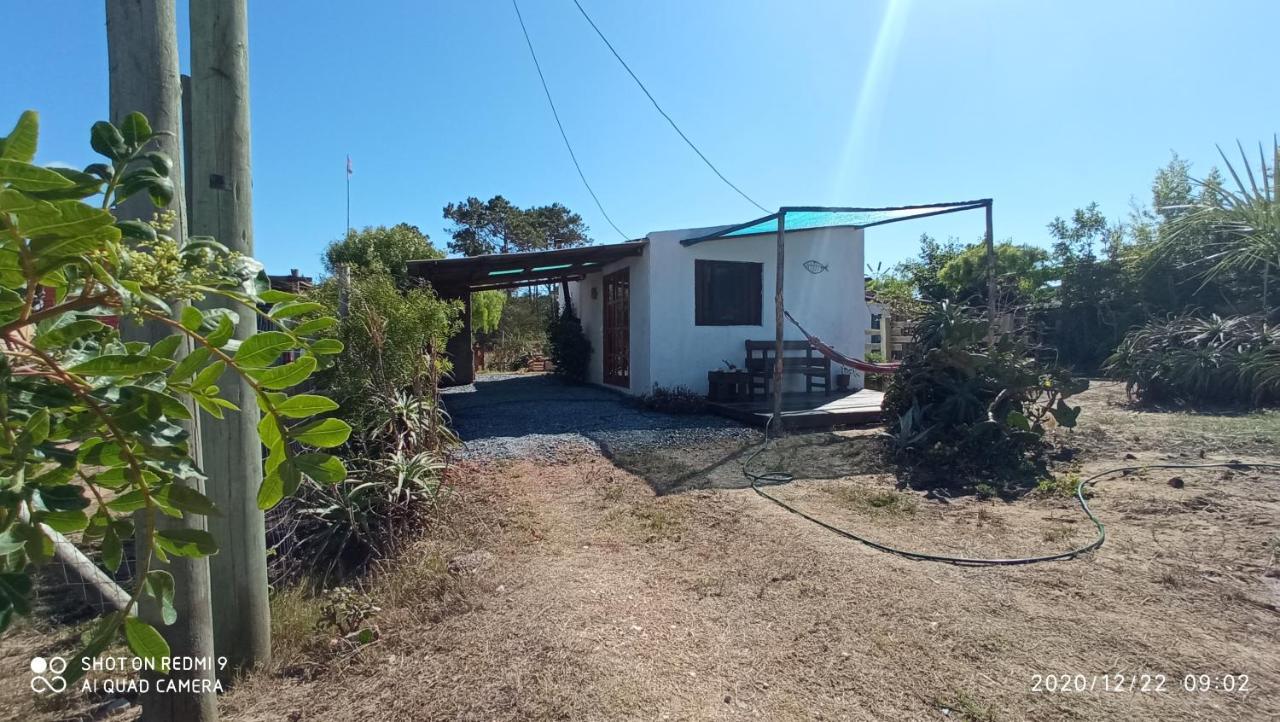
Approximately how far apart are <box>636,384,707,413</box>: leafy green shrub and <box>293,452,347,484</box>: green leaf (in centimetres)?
686

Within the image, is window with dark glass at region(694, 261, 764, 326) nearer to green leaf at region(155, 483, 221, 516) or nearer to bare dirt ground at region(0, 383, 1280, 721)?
bare dirt ground at region(0, 383, 1280, 721)

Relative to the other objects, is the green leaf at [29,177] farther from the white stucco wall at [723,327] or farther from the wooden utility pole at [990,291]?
the white stucco wall at [723,327]

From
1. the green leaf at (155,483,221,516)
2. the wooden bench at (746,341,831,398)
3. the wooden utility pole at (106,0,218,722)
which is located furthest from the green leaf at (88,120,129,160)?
the wooden bench at (746,341,831,398)

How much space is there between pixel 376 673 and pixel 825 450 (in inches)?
167

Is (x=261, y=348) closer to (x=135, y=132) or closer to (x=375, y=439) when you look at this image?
(x=135, y=132)

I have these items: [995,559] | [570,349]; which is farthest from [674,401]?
[995,559]

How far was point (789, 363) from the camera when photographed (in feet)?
28.6

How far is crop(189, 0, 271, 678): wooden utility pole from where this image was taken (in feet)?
6.31

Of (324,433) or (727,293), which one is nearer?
(324,433)

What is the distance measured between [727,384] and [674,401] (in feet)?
2.79

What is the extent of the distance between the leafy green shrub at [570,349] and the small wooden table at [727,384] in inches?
146

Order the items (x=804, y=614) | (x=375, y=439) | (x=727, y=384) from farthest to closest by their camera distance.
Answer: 1. (x=727, y=384)
2. (x=375, y=439)
3. (x=804, y=614)

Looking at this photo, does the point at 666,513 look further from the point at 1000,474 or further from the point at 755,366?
the point at 755,366

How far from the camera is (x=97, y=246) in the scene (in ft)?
2.03
